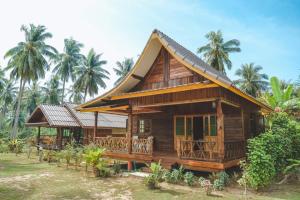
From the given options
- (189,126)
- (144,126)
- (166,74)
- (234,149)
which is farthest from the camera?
(144,126)

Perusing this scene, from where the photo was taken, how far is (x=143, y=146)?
41.3 ft

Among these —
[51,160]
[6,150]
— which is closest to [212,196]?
[51,160]

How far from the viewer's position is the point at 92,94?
1729 inches

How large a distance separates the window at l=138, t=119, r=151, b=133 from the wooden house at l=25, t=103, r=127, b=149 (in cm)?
936

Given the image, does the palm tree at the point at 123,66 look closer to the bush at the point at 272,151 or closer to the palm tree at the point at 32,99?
the palm tree at the point at 32,99

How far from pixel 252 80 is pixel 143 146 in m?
36.5

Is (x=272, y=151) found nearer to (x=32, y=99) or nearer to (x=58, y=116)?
(x=58, y=116)

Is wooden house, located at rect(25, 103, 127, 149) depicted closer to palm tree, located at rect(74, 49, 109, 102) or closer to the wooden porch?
the wooden porch

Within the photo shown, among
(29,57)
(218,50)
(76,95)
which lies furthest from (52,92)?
(218,50)

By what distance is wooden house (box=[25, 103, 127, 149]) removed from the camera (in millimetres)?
24562

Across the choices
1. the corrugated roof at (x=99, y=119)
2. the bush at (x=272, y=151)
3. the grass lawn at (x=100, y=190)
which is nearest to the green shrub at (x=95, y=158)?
the grass lawn at (x=100, y=190)

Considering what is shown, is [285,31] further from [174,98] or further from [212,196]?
[212,196]

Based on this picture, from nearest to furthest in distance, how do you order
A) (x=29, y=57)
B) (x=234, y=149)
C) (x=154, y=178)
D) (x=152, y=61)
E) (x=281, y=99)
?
(x=154, y=178)
(x=234, y=149)
(x=152, y=61)
(x=281, y=99)
(x=29, y=57)

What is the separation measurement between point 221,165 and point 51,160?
12.3 meters
